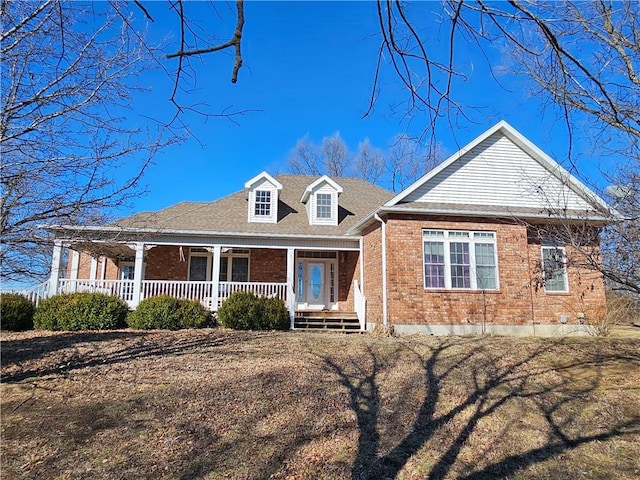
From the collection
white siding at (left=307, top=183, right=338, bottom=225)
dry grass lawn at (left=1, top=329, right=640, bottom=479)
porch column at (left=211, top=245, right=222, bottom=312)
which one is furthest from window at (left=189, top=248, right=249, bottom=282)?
dry grass lawn at (left=1, top=329, right=640, bottom=479)

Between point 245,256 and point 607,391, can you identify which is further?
point 245,256

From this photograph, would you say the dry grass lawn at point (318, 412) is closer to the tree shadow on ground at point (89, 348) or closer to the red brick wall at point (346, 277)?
the tree shadow on ground at point (89, 348)

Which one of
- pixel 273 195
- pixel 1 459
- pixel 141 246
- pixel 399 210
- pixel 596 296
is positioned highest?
pixel 273 195

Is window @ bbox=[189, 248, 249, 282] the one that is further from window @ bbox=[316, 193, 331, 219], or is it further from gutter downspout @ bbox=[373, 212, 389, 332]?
gutter downspout @ bbox=[373, 212, 389, 332]

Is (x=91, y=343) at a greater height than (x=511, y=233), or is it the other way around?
(x=511, y=233)

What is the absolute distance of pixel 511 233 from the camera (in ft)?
42.5

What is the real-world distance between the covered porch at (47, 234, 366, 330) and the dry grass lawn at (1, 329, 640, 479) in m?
4.34

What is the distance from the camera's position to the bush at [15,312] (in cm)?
1241

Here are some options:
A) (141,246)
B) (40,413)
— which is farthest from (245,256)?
(40,413)

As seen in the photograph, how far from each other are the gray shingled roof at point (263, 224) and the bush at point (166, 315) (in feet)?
7.76

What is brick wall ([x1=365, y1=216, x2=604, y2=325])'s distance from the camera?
12.2 m

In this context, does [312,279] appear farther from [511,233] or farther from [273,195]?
[511,233]

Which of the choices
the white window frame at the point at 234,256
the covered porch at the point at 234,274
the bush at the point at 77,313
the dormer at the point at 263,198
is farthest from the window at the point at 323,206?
the bush at the point at 77,313

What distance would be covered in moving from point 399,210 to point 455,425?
726 centimetres
